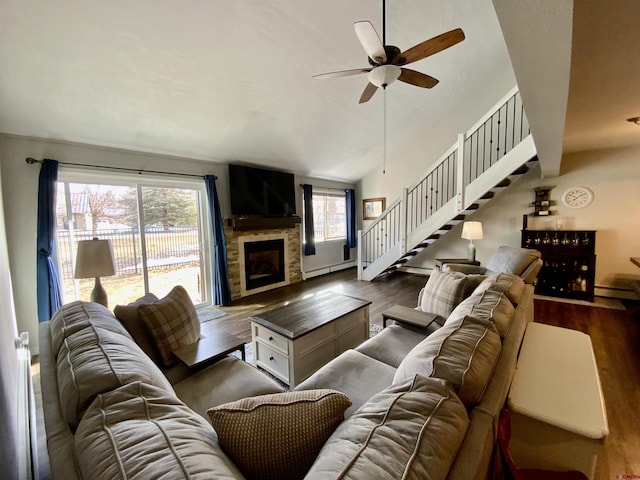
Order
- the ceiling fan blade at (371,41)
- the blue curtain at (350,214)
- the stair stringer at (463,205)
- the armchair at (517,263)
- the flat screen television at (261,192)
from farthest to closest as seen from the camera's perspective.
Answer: the blue curtain at (350,214) → the flat screen television at (261,192) → the stair stringer at (463,205) → the armchair at (517,263) → the ceiling fan blade at (371,41)

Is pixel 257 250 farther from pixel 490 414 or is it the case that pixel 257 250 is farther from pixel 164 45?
pixel 490 414

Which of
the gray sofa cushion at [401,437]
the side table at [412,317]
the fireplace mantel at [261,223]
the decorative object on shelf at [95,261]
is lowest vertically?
the side table at [412,317]

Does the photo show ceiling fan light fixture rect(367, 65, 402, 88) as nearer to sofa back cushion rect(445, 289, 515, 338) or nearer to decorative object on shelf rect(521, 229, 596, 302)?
sofa back cushion rect(445, 289, 515, 338)

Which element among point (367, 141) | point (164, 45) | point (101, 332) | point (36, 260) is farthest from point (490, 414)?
point (367, 141)

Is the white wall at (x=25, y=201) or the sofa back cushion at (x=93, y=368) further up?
the white wall at (x=25, y=201)

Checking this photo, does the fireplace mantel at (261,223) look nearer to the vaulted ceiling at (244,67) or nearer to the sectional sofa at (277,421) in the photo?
the vaulted ceiling at (244,67)

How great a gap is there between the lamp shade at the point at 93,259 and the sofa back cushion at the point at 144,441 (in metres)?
1.61

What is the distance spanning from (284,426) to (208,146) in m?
3.86

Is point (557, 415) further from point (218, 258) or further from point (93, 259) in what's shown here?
point (218, 258)

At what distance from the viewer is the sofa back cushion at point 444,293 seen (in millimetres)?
2254

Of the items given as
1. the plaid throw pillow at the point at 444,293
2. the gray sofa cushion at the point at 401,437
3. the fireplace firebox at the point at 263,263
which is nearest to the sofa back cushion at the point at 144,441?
the gray sofa cushion at the point at 401,437

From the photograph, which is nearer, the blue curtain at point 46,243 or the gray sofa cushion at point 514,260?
the blue curtain at point 46,243

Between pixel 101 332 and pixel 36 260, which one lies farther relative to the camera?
pixel 36 260

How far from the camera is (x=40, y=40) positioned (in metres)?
2.01
